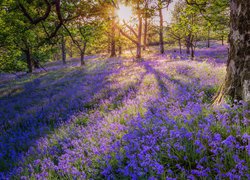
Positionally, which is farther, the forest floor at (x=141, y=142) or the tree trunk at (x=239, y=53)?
the tree trunk at (x=239, y=53)

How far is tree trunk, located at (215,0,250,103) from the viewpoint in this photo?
→ 3.21 m

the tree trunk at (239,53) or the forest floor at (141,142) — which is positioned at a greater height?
the tree trunk at (239,53)

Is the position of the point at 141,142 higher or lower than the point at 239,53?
lower

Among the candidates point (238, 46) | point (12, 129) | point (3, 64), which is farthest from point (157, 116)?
point (3, 64)

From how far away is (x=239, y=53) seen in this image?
131 inches

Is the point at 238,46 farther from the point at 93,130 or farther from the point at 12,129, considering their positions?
the point at 12,129

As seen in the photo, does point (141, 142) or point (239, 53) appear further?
point (239, 53)

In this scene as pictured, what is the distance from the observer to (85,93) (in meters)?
8.09

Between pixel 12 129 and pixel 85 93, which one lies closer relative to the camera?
pixel 12 129

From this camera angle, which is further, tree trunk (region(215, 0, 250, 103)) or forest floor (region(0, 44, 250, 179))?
tree trunk (region(215, 0, 250, 103))

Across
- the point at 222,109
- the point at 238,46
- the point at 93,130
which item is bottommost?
the point at 93,130

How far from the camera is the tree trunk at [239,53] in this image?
3205 millimetres

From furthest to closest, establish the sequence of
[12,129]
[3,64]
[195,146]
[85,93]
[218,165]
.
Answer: [3,64] → [85,93] → [12,129] → [195,146] → [218,165]

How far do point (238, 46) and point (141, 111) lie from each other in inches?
84.6
